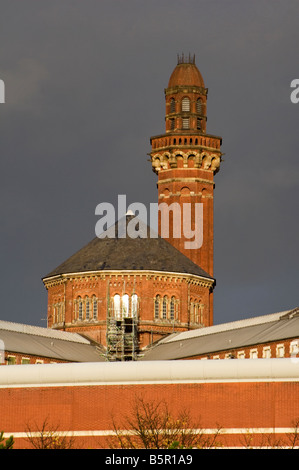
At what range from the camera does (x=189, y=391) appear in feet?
209

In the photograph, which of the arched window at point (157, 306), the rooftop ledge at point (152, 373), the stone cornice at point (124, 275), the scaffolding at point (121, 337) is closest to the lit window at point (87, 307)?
the stone cornice at point (124, 275)

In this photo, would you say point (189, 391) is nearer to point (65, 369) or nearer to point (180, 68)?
point (65, 369)

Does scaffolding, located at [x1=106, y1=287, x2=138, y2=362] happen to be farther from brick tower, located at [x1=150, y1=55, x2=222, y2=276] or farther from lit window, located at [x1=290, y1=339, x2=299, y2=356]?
lit window, located at [x1=290, y1=339, x2=299, y2=356]

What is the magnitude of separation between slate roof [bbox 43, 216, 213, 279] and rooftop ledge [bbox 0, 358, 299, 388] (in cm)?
4428

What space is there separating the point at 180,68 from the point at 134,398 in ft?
241

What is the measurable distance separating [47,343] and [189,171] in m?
34.3

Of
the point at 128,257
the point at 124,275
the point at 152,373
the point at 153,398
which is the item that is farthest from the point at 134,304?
the point at 153,398

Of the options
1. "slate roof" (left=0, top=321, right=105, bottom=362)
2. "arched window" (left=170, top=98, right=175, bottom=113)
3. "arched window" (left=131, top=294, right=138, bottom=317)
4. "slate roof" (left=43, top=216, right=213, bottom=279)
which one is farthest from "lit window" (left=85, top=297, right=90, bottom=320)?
"arched window" (left=170, top=98, right=175, bottom=113)

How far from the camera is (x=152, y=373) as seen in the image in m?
64.0

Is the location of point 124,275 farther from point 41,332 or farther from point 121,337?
point 41,332

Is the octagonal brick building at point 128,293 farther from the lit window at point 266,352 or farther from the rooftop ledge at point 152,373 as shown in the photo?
the rooftop ledge at point 152,373

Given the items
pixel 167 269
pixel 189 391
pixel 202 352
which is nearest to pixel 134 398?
pixel 189 391

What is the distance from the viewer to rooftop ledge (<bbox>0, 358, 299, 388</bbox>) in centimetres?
6253
